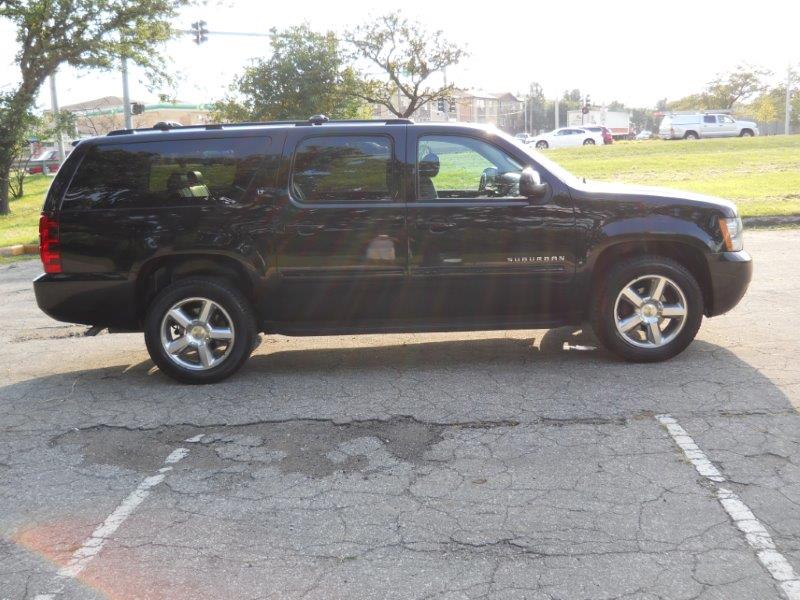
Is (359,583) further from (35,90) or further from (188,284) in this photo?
(35,90)

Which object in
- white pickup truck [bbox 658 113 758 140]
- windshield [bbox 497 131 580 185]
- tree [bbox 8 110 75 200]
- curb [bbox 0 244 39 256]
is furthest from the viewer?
white pickup truck [bbox 658 113 758 140]

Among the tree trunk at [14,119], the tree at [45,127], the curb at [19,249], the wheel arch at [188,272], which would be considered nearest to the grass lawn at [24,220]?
the curb at [19,249]

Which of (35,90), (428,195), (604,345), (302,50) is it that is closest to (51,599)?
(428,195)

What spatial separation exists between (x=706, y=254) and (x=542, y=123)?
5226 inches

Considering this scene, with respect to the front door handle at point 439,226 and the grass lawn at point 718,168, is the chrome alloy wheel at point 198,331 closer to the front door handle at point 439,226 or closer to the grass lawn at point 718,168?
the front door handle at point 439,226

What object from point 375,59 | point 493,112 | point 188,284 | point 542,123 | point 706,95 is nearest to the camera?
point 188,284

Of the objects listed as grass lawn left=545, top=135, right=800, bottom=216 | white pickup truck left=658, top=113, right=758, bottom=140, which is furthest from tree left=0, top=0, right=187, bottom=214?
white pickup truck left=658, top=113, right=758, bottom=140

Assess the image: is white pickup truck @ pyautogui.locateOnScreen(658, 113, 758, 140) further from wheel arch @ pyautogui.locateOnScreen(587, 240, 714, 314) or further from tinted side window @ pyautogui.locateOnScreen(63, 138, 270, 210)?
tinted side window @ pyautogui.locateOnScreen(63, 138, 270, 210)

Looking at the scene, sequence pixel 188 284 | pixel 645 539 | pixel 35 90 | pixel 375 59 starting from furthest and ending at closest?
pixel 375 59
pixel 35 90
pixel 188 284
pixel 645 539

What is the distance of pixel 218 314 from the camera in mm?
5898

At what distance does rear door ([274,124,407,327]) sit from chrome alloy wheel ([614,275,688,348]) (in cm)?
168

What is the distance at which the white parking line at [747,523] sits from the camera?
305 centimetres

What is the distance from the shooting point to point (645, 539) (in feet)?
11.1

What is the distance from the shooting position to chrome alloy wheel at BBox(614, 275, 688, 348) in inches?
232
